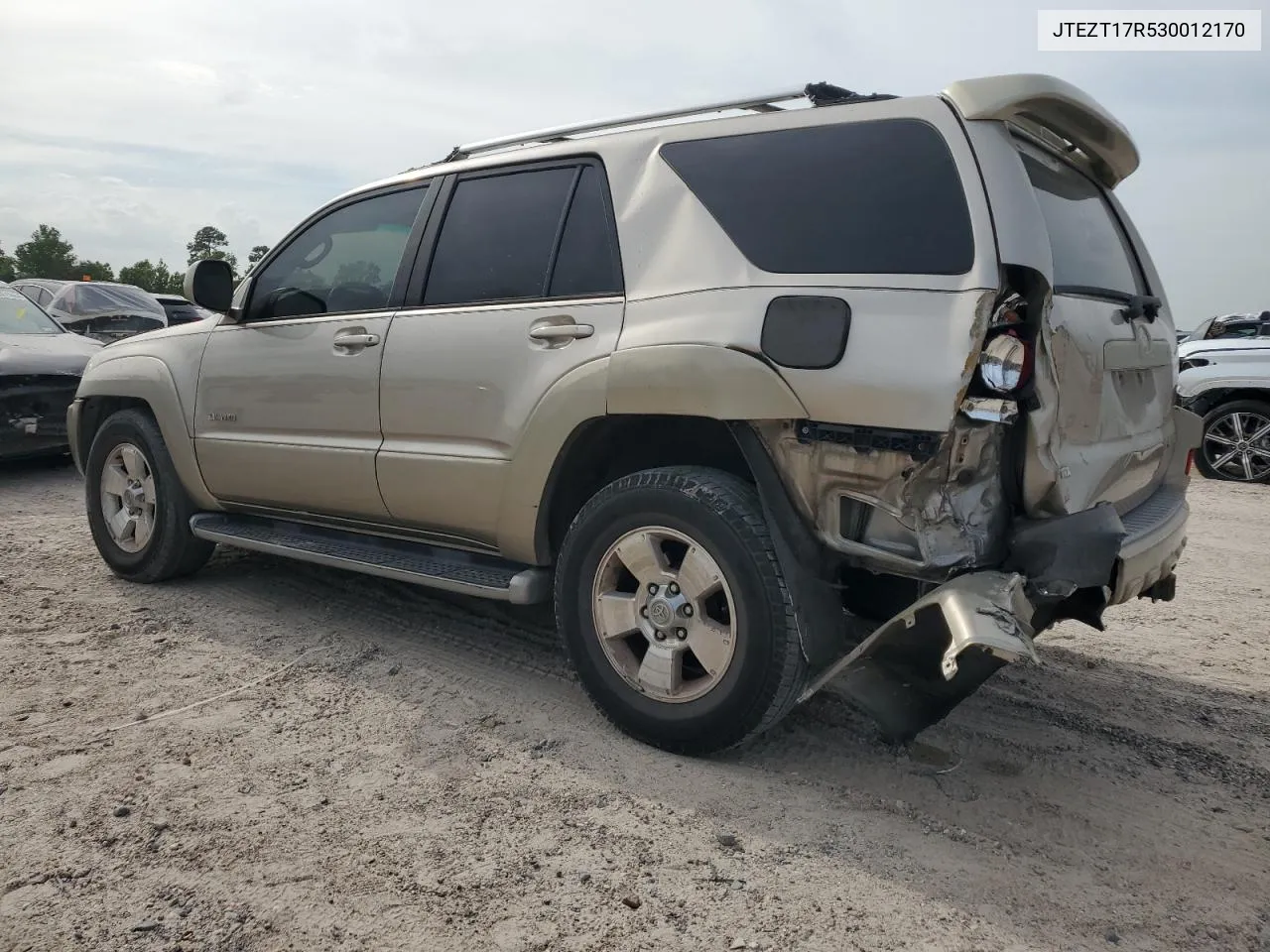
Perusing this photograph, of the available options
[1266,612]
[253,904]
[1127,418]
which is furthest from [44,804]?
[1266,612]

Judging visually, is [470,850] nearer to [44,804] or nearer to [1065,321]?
[44,804]

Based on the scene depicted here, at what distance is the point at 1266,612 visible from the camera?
16.4 feet

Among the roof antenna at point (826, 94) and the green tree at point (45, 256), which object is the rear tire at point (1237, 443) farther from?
the green tree at point (45, 256)

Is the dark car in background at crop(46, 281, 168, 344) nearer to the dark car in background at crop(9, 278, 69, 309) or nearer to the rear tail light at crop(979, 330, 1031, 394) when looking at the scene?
the dark car in background at crop(9, 278, 69, 309)

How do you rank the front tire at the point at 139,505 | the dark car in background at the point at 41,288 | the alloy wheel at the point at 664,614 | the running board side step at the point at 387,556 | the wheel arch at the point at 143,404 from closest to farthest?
1. the alloy wheel at the point at 664,614
2. the running board side step at the point at 387,556
3. the wheel arch at the point at 143,404
4. the front tire at the point at 139,505
5. the dark car in background at the point at 41,288

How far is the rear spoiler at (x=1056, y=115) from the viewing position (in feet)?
9.11

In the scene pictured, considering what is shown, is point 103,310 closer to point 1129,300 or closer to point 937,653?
point 1129,300

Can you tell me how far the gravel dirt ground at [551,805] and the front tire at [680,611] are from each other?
0.61ft

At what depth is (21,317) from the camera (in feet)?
30.0

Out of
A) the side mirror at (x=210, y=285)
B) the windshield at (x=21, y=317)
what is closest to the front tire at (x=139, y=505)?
the side mirror at (x=210, y=285)

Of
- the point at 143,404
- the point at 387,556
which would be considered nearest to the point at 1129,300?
the point at 387,556

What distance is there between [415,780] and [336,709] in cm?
67

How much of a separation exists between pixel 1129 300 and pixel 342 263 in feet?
10.3

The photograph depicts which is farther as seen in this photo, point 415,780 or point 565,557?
point 565,557
